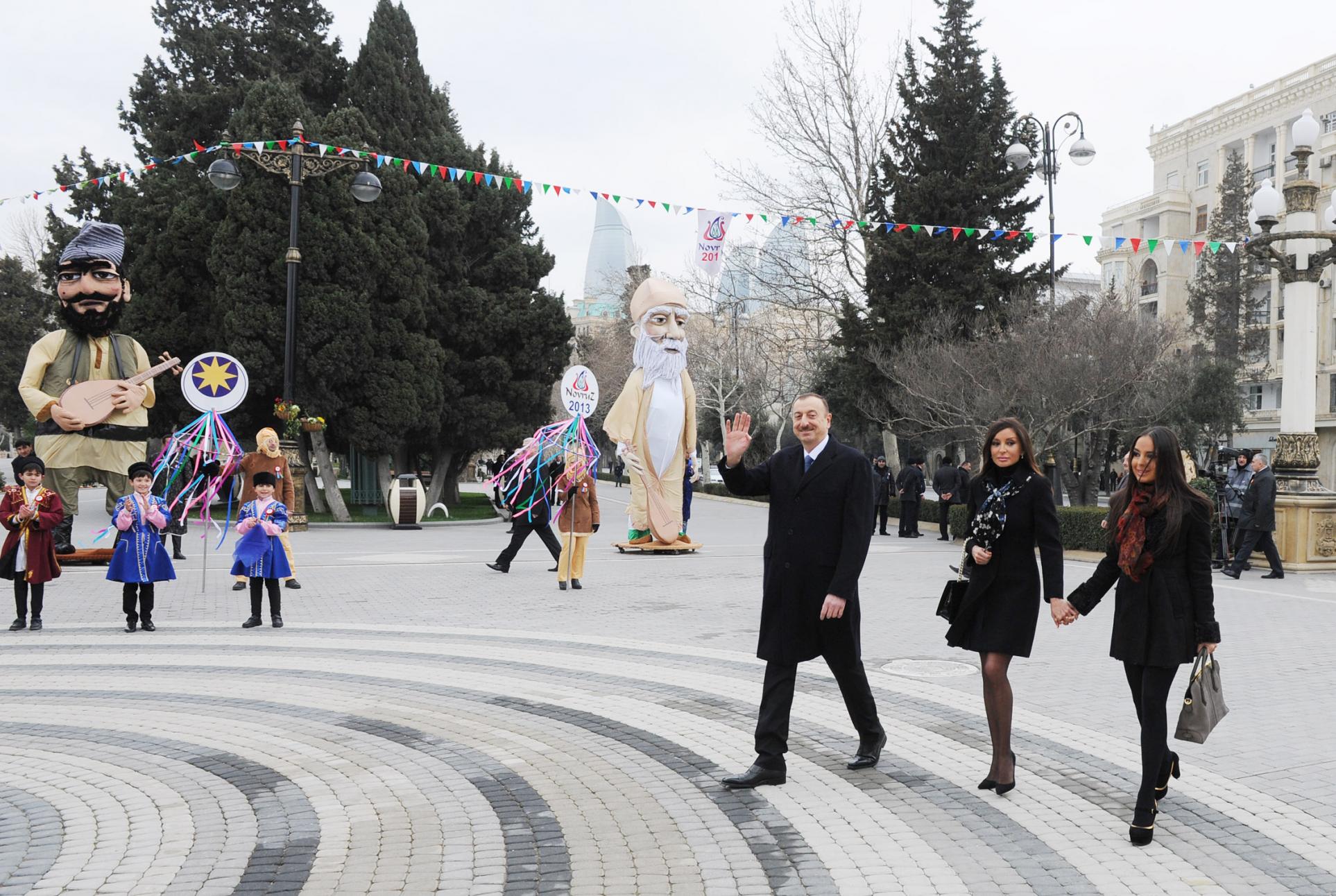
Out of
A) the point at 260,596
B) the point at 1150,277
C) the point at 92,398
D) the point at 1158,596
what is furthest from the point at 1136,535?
the point at 1150,277

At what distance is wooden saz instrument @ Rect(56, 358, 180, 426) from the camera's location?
14273mm

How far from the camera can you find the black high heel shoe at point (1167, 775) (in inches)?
183

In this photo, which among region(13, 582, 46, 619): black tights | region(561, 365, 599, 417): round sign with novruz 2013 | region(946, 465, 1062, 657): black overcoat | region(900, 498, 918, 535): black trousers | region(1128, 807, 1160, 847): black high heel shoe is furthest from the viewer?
region(900, 498, 918, 535): black trousers

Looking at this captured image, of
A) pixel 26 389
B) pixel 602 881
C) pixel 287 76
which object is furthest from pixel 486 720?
pixel 287 76

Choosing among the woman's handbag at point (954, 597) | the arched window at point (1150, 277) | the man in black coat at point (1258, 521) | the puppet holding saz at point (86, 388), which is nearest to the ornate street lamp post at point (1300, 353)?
the man in black coat at point (1258, 521)

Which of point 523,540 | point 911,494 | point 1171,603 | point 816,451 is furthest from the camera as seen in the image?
point 911,494

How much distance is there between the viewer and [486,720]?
6.55 meters

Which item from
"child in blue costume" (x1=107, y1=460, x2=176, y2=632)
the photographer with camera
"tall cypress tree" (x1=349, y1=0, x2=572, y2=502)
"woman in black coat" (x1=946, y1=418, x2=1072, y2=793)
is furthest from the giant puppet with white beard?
"woman in black coat" (x1=946, y1=418, x2=1072, y2=793)

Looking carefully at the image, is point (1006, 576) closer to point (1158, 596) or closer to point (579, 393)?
point (1158, 596)

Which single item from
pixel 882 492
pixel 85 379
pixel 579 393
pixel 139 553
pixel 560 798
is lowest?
pixel 560 798

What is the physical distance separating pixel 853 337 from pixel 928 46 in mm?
8310

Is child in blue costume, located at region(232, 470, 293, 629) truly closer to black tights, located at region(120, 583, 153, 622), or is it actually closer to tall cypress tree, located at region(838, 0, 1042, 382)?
black tights, located at region(120, 583, 153, 622)

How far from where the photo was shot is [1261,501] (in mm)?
14391

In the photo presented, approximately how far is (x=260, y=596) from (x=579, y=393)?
7798mm
